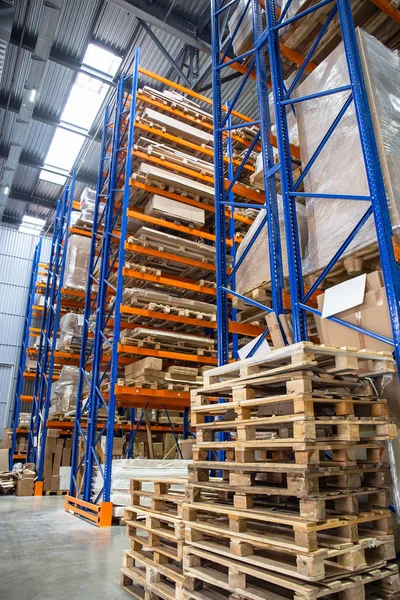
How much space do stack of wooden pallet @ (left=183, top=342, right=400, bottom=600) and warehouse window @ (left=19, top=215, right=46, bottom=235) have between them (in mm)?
20540

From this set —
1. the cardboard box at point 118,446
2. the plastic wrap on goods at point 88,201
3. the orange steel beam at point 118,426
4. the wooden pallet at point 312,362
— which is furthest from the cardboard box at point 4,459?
the wooden pallet at point 312,362

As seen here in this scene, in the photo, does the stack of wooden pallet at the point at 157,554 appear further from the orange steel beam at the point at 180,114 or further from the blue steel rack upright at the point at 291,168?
the orange steel beam at the point at 180,114

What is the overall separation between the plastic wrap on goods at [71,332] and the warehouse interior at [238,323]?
90mm

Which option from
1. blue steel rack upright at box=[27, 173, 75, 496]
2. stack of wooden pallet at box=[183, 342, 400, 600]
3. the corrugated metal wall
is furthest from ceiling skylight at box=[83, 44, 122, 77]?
stack of wooden pallet at box=[183, 342, 400, 600]

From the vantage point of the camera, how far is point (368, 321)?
3947mm

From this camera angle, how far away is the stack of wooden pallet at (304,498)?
104 inches

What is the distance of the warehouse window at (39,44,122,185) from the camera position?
13312 mm

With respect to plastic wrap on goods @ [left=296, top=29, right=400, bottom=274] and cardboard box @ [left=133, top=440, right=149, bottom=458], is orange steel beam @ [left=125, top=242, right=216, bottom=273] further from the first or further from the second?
cardboard box @ [left=133, top=440, right=149, bottom=458]

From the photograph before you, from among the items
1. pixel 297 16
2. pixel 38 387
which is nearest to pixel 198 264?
pixel 297 16

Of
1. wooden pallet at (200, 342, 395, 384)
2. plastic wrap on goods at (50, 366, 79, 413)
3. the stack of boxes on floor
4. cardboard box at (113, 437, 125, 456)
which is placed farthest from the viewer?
the stack of boxes on floor

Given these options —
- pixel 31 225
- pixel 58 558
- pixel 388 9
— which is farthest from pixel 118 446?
pixel 31 225

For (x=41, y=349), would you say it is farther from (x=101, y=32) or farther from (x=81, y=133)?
(x=101, y=32)

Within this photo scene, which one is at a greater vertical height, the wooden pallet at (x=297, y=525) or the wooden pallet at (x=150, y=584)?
the wooden pallet at (x=297, y=525)

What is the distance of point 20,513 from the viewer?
27.1 ft
